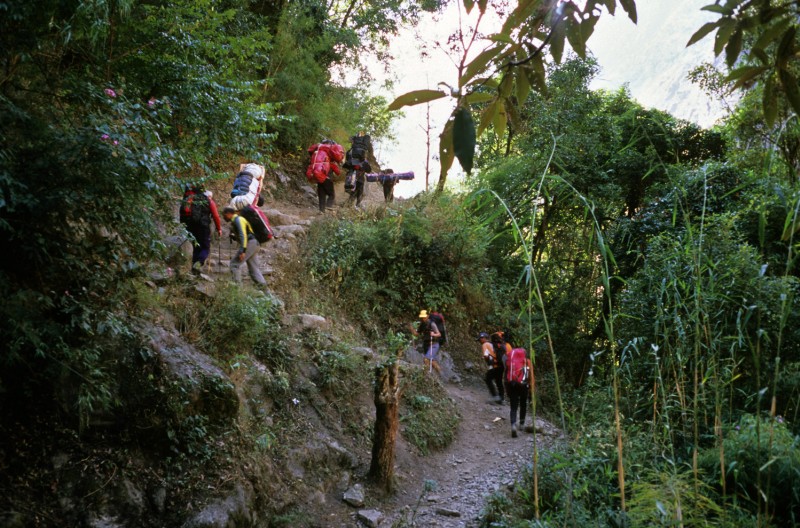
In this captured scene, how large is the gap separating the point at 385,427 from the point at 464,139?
516 centimetres

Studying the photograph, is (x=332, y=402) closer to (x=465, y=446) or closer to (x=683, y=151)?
(x=465, y=446)

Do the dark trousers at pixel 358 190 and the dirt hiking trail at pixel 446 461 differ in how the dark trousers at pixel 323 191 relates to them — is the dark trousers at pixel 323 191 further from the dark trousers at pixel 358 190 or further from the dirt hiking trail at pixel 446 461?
the dark trousers at pixel 358 190

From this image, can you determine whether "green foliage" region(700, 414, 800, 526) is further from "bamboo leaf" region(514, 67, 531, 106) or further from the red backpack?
the red backpack

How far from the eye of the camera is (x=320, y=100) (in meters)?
14.4

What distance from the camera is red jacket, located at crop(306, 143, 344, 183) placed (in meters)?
11.3

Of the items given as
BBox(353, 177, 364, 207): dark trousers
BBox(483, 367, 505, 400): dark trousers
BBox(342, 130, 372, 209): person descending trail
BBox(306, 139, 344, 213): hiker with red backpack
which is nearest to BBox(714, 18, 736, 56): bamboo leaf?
BBox(483, 367, 505, 400): dark trousers

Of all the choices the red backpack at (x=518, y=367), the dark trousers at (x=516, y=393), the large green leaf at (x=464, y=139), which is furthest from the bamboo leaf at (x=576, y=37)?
the dark trousers at (x=516, y=393)

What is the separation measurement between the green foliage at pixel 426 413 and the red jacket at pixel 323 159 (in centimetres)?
507

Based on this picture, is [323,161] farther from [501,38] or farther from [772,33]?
[772,33]

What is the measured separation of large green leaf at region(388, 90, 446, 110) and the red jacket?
1049 cm

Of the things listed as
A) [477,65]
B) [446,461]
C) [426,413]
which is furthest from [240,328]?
[477,65]

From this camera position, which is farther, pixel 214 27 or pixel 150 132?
Result: pixel 214 27

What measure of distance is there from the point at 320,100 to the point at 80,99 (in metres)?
10.9

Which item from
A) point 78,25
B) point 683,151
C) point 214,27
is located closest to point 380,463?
point 78,25
